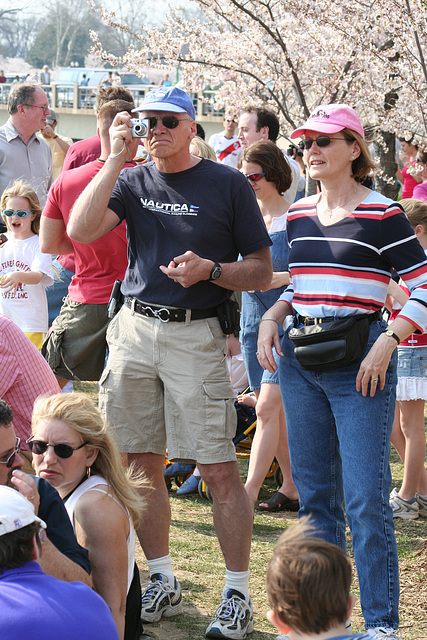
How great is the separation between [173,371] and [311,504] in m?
0.80

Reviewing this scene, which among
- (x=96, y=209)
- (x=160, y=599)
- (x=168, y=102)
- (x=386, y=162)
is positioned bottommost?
(x=160, y=599)

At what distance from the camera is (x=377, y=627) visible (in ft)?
10.3

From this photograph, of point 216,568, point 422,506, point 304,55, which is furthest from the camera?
point 304,55

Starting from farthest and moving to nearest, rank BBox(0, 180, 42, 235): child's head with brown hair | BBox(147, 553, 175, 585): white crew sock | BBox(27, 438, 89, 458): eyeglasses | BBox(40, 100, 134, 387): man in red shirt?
1. BBox(0, 180, 42, 235): child's head with brown hair
2. BBox(40, 100, 134, 387): man in red shirt
3. BBox(147, 553, 175, 585): white crew sock
4. BBox(27, 438, 89, 458): eyeglasses

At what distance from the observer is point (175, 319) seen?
11.9 feet

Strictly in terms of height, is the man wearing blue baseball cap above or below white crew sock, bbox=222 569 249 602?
above

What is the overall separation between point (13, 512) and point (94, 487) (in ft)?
2.71

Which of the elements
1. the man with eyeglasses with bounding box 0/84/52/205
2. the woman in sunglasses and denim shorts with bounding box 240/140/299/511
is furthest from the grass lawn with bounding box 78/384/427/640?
the man with eyeglasses with bounding box 0/84/52/205

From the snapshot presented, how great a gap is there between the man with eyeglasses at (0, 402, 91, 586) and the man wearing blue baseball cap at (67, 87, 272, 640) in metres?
0.97

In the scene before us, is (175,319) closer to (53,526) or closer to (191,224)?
(191,224)

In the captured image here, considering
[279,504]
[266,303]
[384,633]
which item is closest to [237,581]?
[384,633]

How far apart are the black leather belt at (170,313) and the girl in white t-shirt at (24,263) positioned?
7.88ft

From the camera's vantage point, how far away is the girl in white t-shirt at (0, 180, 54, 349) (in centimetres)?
599

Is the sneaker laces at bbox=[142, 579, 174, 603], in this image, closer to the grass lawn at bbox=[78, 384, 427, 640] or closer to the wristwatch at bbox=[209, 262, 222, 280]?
the grass lawn at bbox=[78, 384, 427, 640]
